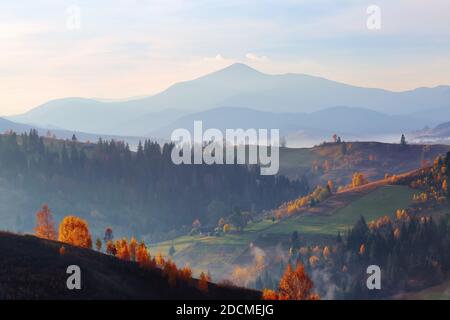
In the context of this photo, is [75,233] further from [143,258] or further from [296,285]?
[296,285]

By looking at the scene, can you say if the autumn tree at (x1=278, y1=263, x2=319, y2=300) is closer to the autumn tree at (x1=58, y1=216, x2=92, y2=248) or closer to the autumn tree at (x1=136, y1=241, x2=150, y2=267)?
the autumn tree at (x1=136, y1=241, x2=150, y2=267)

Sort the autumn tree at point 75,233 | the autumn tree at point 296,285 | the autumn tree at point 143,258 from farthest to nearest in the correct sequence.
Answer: the autumn tree at point 75,233, the autumn tree at point 296,285, the autumn tree at point 143,258

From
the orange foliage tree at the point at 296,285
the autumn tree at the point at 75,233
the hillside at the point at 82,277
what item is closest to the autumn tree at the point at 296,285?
the orange foliage tree at the point at 296,285

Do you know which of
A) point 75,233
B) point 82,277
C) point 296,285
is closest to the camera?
point 82,277

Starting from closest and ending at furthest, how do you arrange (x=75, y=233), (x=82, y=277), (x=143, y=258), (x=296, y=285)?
(x=82, y=277) < (x=143, y=258) < (x=296, y=285) < (x=75, y=233)

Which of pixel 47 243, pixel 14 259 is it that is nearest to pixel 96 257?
pixel 47 243

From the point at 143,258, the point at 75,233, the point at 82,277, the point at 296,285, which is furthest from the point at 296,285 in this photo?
the point at 82,277

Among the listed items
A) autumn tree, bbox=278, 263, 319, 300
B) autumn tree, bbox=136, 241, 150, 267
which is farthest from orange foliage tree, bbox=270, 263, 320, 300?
autumn tree, bbox=136, 241, 150, 267

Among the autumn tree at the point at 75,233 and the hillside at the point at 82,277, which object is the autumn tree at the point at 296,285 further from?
the autumn tree at the point at 75,233
